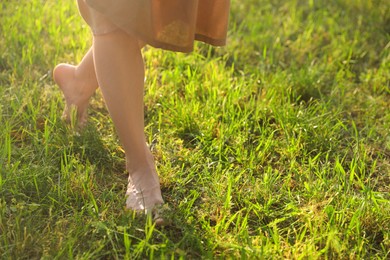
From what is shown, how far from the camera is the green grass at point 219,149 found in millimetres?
1887

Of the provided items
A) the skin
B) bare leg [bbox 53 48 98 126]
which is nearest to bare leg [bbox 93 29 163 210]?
the skin

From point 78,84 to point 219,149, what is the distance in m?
0.58

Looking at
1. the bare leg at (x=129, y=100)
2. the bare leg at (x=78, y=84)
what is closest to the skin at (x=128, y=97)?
the bare leg at (x=129, y=100)

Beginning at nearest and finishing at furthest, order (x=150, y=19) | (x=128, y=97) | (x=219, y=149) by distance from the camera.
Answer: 1. (x=150, y=19)
2. (x=128, y=97)
3. (x=219, y=149)

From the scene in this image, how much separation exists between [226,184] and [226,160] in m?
0.20

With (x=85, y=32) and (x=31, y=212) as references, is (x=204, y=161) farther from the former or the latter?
(x=85, y=32)

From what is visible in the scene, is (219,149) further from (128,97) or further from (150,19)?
(150,19)

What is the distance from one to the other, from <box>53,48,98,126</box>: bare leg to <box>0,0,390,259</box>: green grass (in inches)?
2.8

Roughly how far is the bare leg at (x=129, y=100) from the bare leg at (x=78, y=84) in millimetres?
404

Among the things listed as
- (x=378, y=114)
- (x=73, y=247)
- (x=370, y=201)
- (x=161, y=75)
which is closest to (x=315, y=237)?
(x=370, y=201)

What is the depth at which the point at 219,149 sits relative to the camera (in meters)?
2.35

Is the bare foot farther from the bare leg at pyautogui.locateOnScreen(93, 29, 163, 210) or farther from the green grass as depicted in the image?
the bare leg at pyautogui.locateOnScreen(93, 29, 163, 210)

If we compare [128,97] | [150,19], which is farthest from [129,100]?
[150,19]

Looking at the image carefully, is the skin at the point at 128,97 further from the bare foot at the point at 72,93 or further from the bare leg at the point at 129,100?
the bare foot at the point at 72,93
